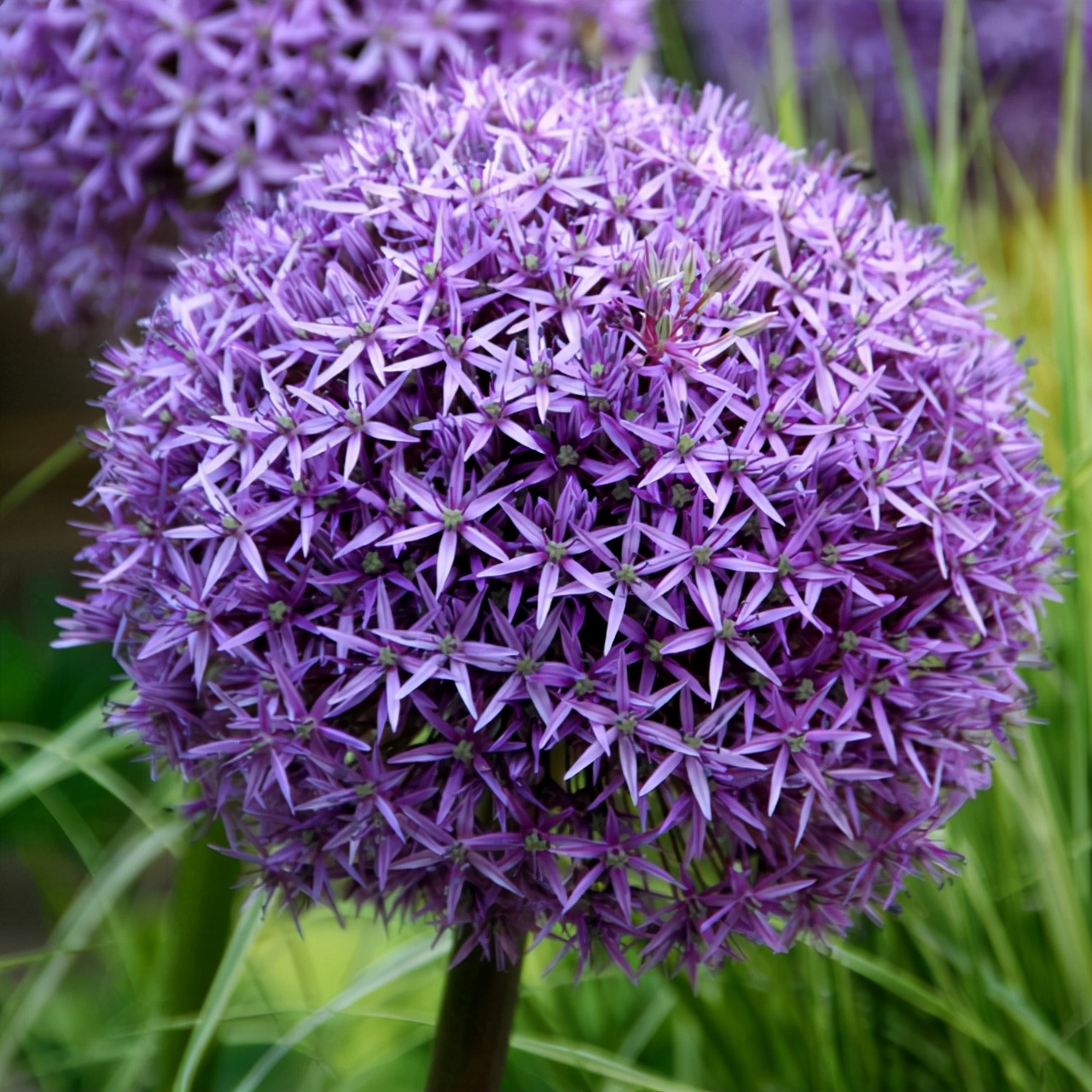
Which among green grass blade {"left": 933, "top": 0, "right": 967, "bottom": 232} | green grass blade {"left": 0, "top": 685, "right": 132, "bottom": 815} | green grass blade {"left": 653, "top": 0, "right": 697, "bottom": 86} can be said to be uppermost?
green grass blade {"left": 653, "top": 0, "right": 697, "bottom": 86}

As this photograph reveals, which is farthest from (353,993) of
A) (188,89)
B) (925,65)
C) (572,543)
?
(925,65)

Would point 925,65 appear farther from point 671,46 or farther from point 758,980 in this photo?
point 758,980

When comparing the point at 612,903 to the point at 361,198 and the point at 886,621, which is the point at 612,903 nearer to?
the point at 886,621

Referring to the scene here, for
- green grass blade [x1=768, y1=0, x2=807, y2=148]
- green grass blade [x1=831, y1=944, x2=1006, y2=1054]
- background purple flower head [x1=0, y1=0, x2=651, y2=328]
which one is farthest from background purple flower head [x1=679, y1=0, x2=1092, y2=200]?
green grass blade [x1=831, y1=944, x2=1006, y2=1054]

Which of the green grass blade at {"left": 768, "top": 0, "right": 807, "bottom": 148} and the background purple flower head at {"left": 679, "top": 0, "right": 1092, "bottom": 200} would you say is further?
the background purple flower head at {"left": 679, "top": 0, "right": 1092, "bottom": 200}

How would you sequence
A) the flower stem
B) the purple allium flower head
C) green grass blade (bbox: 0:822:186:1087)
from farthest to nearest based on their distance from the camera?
green grass blade (bbox: 0:822:186:1087) → the flower stem → the purple allium flower head

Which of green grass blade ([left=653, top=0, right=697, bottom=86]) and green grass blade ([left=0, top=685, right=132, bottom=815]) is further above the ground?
green grass blade ([left=653, top=0, right=697, bottom=86])

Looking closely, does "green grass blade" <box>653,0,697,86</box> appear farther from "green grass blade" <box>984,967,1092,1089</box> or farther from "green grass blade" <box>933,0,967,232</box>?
"green grass blade" <box>984,967,1092,1089</box>

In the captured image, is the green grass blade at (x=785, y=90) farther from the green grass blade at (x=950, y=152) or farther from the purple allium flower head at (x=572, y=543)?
the purple allium flower head at (x=572, y=543)
